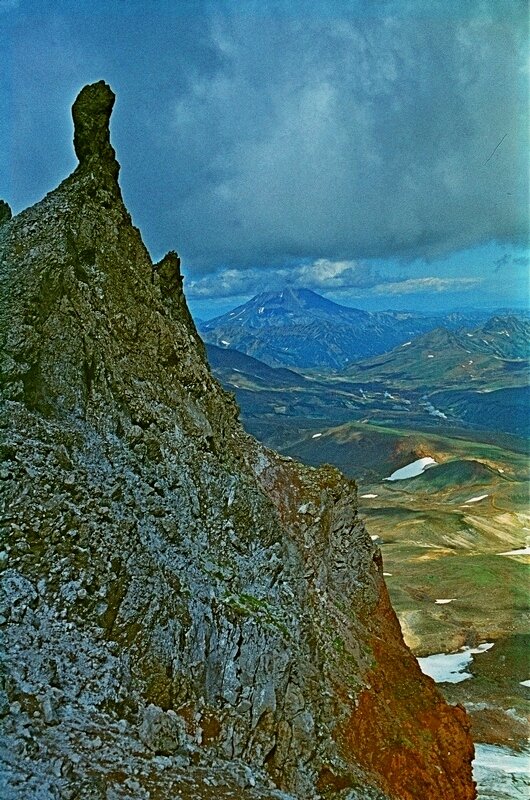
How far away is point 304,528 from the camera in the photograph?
3478 centimetres

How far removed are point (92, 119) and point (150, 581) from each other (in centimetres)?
2342

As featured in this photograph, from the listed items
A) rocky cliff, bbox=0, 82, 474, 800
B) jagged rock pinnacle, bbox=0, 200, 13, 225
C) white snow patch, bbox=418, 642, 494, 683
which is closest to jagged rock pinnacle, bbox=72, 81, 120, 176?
rocky cliff, bbox=0, 82, 474, 800

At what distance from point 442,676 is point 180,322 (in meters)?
54.9

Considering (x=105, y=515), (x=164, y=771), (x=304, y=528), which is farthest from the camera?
(x=304, y=528)

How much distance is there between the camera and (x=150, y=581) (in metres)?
23.9

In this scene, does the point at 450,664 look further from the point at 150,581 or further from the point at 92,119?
the point at 92,119

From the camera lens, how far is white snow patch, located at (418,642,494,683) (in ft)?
230

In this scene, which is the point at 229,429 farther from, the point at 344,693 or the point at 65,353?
the point at 344,693

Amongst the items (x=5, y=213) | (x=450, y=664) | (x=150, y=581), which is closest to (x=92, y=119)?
(x=5, y=213)

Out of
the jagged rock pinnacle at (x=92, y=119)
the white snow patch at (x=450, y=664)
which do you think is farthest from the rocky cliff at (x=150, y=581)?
the white snow patch at (x=450, y=664)

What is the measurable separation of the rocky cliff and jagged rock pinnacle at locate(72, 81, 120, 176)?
0.10m

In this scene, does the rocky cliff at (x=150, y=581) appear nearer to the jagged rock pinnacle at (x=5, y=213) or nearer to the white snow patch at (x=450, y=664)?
the jagged rock pinnacle at (x=5, y=213)

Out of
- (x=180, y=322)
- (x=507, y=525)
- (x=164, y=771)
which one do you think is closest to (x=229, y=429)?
(x=180, y=322)

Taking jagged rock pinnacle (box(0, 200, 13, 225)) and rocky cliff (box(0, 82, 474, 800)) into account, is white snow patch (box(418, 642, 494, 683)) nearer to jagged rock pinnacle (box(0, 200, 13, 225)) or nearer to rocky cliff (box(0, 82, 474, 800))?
rocky cliff (box(0, 82, 474, 800))
